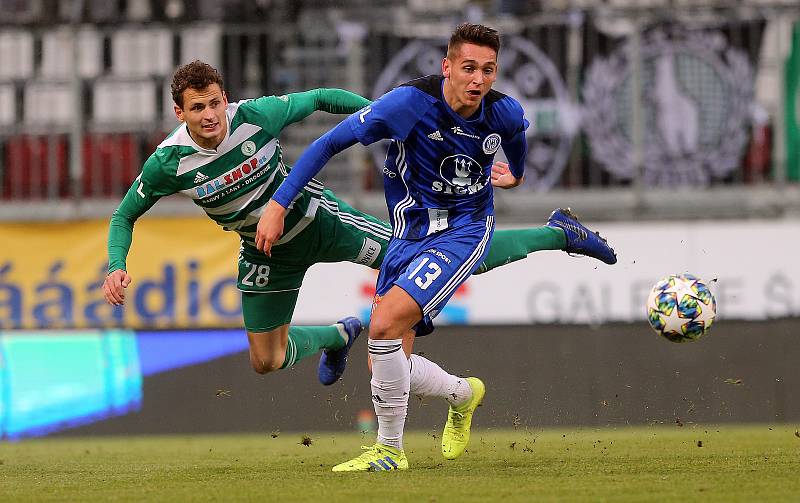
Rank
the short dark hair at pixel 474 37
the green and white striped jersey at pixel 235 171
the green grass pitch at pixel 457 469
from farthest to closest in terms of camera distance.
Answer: the green and white striped jersey at pixel 235 171
the short dark hair at pixel 474 37
the green grass pitch at pixel 457 469

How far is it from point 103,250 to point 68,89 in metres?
1.97

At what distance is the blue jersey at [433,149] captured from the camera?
7.61m

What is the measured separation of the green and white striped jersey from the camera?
8.23 m

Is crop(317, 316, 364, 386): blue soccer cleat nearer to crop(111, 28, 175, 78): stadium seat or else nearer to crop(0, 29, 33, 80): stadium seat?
crop(111, 28, 175, 78): stadium seat

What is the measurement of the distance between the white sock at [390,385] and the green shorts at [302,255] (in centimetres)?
135

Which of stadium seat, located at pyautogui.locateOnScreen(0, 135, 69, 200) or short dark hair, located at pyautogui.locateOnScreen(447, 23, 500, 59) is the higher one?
short dark hair, located at pyautogui.locateOnScreen(447, 23, 500, 59)

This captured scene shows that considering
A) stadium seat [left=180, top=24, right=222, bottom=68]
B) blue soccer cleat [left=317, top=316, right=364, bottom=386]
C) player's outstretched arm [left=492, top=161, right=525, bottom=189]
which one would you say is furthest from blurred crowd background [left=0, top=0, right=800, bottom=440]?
player's outstretched arm [left=492, top=161, right=525, bottom=189]

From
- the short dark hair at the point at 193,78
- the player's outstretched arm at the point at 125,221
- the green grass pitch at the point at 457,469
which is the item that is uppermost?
the short dark hair at the point at 193,78

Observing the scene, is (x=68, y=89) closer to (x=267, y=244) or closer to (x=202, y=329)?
(x=202, y=329)

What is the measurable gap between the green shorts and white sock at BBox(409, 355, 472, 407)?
0.97 metres

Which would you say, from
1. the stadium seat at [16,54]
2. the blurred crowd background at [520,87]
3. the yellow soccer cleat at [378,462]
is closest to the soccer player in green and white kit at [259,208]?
the yellow soccer cleat at [378,462]

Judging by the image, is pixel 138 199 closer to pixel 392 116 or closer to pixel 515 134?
pixel 392 116

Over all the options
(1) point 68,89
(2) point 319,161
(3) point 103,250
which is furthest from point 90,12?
(2) point 319,161

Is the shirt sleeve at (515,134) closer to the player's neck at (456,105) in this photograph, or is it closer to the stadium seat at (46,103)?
the player's neck at (456,105)
